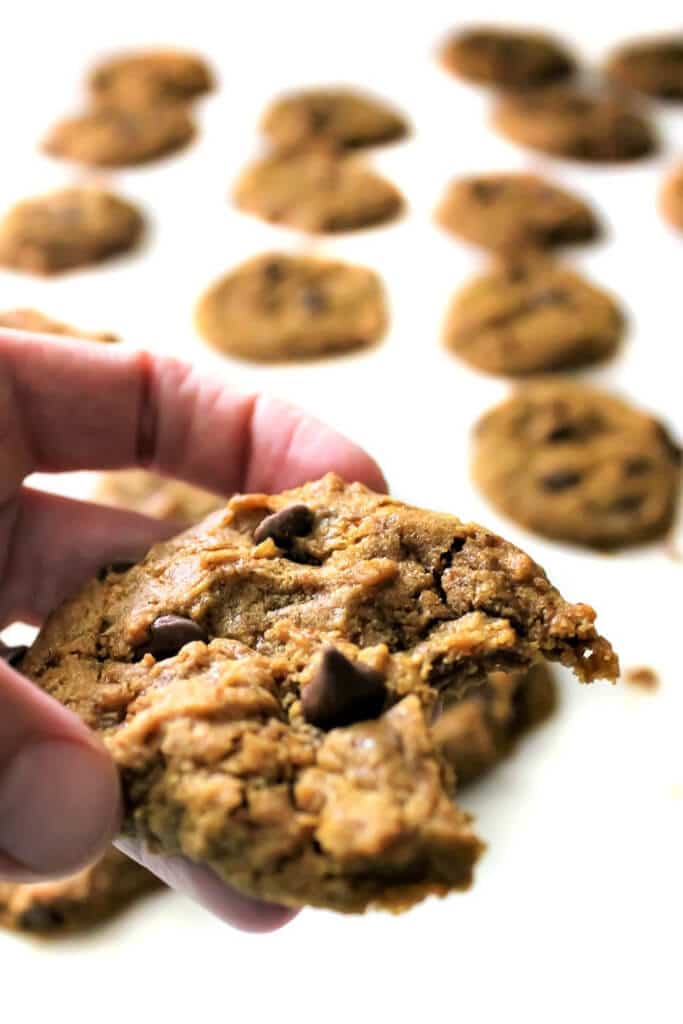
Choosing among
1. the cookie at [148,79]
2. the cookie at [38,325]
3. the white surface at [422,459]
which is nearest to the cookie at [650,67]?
the white surface at [422,459]

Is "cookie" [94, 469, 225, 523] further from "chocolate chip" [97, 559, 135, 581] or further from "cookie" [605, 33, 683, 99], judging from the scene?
"cookie" [605, 33, 683, 99]

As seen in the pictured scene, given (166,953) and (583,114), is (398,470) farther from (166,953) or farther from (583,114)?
(583,114)

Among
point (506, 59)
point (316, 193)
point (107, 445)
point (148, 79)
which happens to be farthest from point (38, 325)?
point (506, 59)

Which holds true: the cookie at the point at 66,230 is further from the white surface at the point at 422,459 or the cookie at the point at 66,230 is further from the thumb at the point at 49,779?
the thumb at the point at 49,779

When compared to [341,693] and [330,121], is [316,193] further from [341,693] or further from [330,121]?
[341,693]

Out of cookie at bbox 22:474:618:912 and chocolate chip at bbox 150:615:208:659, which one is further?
chocolate chip at bbox 150:615:208:659

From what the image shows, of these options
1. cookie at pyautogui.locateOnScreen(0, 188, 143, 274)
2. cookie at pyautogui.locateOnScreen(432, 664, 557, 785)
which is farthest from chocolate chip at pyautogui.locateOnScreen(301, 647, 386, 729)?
cookie at pyautogui.locateOnScreen(0, 188, 143, 274)
